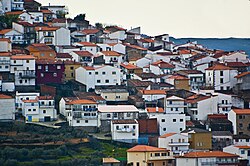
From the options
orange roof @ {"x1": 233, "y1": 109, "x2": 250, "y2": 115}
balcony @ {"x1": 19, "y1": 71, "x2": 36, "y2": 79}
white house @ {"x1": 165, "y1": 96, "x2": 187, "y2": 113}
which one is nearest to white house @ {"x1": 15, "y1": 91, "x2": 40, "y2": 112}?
balcony @ {"x1": 19, "y1": 71, "x2": 36, "y2": 79}

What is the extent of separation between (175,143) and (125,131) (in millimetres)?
3244

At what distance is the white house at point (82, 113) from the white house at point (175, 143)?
4.66 metres

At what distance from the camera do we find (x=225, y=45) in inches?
4242

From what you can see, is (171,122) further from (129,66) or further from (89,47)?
(89,47)

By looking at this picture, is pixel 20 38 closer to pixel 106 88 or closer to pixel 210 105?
pixel 106 88

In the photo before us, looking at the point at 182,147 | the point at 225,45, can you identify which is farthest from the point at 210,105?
the point at 225,45

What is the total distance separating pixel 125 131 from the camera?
49812 millimetres

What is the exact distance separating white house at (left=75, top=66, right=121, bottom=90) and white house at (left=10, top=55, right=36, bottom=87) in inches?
121

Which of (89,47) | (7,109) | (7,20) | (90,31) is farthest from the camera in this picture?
(90,31)

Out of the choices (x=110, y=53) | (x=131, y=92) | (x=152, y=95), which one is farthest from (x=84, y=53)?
(x=152, y=95)

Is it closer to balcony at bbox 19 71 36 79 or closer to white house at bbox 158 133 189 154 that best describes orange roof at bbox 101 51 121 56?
balcony at bbox 19 71 36 79

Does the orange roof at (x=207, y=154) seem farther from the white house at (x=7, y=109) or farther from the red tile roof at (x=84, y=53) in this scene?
the red tile roof at (x=84, y=53)

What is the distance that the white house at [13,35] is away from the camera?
6378 centimetres

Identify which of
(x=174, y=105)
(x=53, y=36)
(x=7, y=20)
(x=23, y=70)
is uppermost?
(x=7, y=20)
